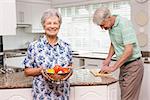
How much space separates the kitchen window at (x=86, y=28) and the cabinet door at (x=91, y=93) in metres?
2.71

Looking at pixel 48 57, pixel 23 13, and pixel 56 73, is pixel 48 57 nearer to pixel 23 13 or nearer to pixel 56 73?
pixel 56 73

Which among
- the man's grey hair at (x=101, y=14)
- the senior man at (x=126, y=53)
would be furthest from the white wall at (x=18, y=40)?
the man's grey hair at (x=101, y=14)

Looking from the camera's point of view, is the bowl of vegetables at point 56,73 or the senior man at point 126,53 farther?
the senior man at point 126,53

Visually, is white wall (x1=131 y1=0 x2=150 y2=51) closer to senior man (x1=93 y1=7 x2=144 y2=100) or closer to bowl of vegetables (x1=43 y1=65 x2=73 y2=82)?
senior man (x1=93 y1=7 x2=144 y2=100)

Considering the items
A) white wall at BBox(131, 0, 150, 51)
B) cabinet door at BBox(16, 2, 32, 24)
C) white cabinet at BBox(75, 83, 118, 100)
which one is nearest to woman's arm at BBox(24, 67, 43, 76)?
white cabinet at BBox(75, 83, 118, 100)

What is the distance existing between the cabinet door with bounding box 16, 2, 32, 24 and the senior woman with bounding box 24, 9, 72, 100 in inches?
133

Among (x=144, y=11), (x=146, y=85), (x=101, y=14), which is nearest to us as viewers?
(x=101, y=14)

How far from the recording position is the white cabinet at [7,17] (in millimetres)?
3080

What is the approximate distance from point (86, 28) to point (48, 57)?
137 inches

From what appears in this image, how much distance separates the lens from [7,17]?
3135 millimetres

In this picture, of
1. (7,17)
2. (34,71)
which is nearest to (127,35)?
(34,71)

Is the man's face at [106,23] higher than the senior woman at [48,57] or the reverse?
higher

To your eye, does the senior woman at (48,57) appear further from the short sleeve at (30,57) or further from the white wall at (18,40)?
the white wall at (18,40)

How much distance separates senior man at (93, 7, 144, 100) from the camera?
262 cm
